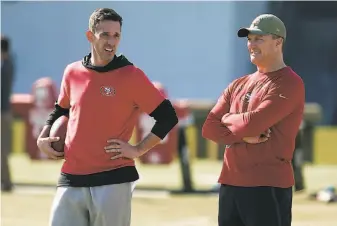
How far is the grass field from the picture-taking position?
9344 millimetres

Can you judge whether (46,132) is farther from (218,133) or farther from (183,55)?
(183,55)

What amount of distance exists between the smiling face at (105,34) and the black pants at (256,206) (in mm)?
994

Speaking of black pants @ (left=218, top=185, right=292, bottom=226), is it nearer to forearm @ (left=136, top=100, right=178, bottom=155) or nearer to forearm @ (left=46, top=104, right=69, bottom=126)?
forearm @ (left=136, top=100, right=178, bottom=155)

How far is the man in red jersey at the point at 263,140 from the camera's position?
16.8 feet

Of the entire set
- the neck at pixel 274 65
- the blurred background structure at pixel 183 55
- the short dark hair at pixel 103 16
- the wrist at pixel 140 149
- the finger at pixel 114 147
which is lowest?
the blurred background structure at pixel 183 55

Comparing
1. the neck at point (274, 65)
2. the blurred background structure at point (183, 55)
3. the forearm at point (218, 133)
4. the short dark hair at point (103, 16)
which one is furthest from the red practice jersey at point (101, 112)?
the blurred background structure at point (183, 55)

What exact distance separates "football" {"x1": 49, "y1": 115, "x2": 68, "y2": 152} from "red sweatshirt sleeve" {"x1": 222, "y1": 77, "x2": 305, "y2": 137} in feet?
3.16

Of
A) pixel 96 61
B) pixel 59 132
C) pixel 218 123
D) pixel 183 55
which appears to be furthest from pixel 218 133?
pixel 183 55

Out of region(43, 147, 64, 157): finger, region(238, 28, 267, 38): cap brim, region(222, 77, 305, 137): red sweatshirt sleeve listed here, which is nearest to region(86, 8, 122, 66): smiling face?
region(43, 147, 64, 157): finger

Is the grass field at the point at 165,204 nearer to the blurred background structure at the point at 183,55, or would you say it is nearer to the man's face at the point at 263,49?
the blurred background structure at the point at 183,55

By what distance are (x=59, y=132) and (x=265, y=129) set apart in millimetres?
1172

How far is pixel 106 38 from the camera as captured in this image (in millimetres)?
5195

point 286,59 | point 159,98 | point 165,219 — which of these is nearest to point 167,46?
point 286,59

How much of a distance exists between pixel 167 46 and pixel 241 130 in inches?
440
